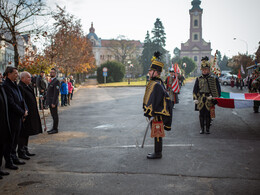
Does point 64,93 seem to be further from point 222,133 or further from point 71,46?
point 71,46

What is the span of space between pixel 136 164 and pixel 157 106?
122 cm

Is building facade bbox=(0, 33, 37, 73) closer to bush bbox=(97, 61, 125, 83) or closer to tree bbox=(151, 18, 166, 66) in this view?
bush bbox=(97, 61, 125, 83)

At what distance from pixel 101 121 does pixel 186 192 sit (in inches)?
274

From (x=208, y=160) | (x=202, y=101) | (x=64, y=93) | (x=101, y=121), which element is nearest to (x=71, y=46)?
(x=64, y=93)

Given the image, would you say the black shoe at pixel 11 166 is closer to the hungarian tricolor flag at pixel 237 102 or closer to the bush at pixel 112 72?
the hungarian tricolor flag at pixel 237 102

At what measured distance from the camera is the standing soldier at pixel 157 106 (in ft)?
18.1

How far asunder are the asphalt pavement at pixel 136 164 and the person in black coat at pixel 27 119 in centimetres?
35

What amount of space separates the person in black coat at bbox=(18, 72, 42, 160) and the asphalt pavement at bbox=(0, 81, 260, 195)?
355 millimetres

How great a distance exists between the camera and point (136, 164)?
5.29m

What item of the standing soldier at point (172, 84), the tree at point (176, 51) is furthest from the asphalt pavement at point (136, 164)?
the tree at point (176, 51)

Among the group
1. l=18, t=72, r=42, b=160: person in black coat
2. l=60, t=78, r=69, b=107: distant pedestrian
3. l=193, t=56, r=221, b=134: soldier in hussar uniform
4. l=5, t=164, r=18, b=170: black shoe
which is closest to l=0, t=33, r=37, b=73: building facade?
l=60, t=78, r=69, b=107: distant pedestrian

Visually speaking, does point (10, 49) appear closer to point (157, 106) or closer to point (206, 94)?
point (206, 94)

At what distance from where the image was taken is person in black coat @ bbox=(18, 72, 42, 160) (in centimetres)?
584

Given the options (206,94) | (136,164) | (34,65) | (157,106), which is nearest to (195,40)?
(34,65)
